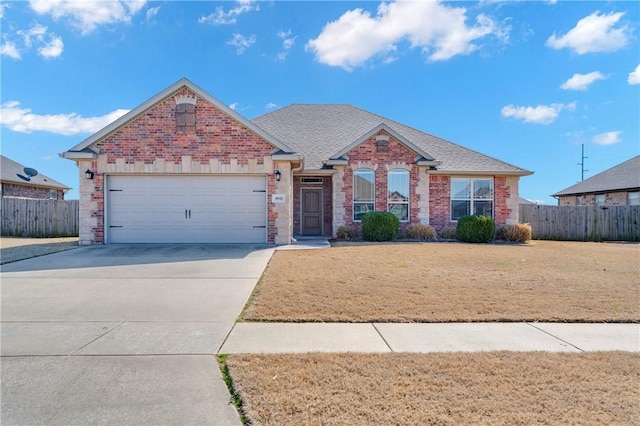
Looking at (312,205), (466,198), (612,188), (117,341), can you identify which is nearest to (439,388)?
(117,341)

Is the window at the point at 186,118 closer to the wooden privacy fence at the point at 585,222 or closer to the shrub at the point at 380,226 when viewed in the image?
the shrub at the point at 380,226

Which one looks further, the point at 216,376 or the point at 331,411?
the point at 216,376

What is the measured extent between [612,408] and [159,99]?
43.1 ft

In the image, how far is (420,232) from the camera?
15117 millimetres

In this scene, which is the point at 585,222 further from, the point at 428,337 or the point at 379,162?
the point at 428,337

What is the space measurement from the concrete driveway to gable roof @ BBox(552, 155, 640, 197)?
24.4 m

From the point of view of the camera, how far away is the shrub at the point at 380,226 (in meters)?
14.6

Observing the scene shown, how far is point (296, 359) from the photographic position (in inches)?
142

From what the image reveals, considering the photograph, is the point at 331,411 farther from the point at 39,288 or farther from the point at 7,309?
the point at 39,288

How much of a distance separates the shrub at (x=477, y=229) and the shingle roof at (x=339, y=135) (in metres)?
2.21

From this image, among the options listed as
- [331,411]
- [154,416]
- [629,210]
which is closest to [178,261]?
[154,416]

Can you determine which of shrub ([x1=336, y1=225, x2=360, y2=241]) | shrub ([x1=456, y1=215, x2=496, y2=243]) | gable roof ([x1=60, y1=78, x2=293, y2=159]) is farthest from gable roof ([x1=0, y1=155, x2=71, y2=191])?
shrub ([x1=456, y1=215, x2=496, y2=243])

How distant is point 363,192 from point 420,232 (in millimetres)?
2923

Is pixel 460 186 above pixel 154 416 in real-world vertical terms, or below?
above
